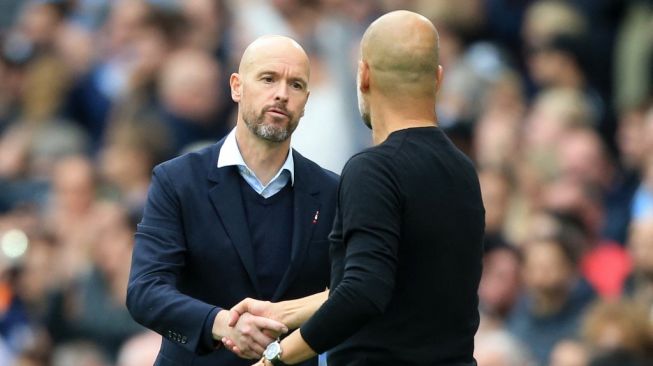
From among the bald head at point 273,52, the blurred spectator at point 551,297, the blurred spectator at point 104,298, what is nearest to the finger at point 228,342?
the bald head at point 273,52

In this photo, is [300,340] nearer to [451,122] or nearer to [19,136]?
[451,122]

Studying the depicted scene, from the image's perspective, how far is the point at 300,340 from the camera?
531 cm

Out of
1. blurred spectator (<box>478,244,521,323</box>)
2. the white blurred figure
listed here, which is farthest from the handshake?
blurred spectator (<box>478,244,521,323</box>)

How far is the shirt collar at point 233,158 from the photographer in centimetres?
599

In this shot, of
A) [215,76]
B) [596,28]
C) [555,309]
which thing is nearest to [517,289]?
[555,309]

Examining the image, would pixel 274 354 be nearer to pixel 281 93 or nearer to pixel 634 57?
pixel 281 93

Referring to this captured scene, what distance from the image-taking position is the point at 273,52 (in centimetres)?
590

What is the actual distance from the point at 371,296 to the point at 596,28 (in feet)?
20.1

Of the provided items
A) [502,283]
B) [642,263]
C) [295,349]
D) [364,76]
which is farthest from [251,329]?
[502,283]

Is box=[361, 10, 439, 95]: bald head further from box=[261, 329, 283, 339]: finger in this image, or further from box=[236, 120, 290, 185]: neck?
box=[261, 329, 283, 339]: finger

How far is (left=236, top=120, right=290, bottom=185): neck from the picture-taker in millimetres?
5973

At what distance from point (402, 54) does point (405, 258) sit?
59cm

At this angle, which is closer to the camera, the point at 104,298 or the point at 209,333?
the point at 209,333

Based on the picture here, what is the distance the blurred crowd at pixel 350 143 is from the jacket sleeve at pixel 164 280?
2574mm
